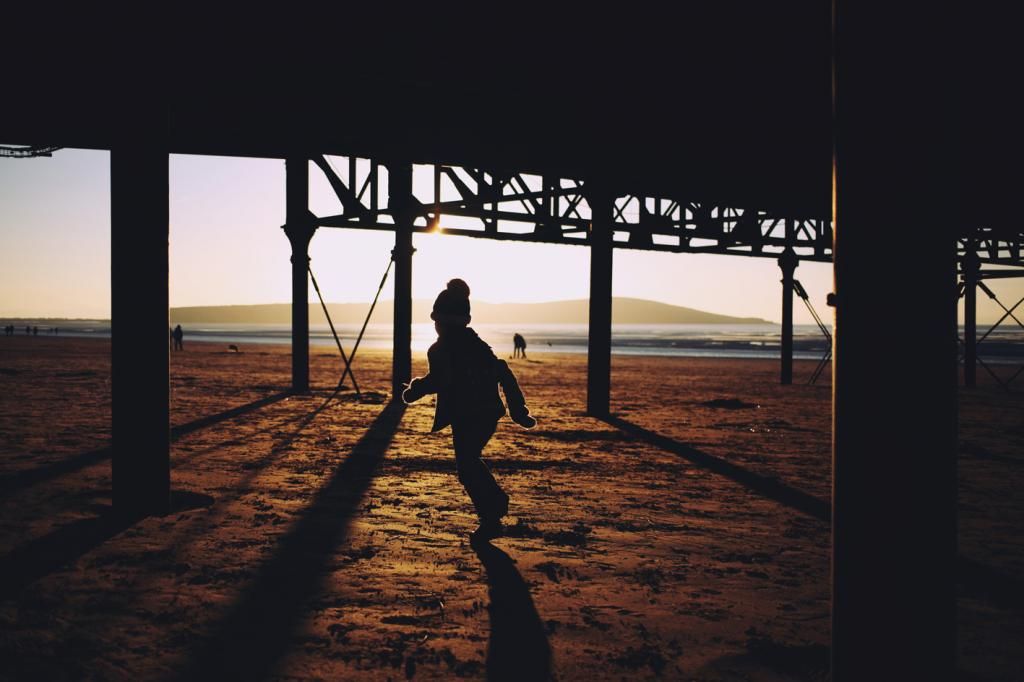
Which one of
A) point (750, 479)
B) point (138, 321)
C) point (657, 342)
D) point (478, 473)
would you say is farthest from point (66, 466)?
point (657, 342)

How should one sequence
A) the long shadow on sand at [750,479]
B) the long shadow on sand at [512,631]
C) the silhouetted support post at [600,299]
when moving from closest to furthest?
1. the long shadow on sand at [512,631]
2. the long shadow on sand at [750,479]
3. the silhouetted support post at [600,299]

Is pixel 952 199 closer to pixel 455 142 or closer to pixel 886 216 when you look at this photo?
pixel 886 216

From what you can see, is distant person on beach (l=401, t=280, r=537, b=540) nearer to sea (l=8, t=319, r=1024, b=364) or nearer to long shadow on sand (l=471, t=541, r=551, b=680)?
long shadow on sand (l=471, t=541, r=551, b=680)

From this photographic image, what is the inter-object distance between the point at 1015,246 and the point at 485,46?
19.8 metres

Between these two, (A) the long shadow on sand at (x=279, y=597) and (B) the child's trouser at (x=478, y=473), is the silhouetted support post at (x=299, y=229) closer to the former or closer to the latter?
(A) the long shadow on sand at (x=279, y=597)

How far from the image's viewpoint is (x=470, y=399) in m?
4.50

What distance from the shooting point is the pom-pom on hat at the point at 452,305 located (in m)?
4.59

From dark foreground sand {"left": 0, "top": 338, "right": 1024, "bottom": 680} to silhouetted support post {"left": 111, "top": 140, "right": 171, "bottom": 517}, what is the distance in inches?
14.4

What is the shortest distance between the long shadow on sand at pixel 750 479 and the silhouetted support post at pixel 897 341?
3624 millimetres

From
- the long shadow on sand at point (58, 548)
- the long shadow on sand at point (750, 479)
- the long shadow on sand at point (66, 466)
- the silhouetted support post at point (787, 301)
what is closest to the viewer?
the long shadow on sand at point (58, 548)

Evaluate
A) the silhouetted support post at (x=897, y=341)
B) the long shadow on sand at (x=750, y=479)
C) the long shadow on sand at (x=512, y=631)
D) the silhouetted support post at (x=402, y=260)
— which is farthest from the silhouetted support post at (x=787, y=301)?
the silhouetted support post at (x=897, y=341)

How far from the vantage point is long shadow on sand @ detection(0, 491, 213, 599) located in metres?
3.71

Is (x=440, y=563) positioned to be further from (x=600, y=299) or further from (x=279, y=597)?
(x=600, y=299)

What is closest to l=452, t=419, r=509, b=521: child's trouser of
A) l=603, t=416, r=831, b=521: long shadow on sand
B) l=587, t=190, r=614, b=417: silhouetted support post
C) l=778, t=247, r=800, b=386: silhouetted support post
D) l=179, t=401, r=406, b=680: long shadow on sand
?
l=179, t=401, r=406, b=680: long shadow on sand
